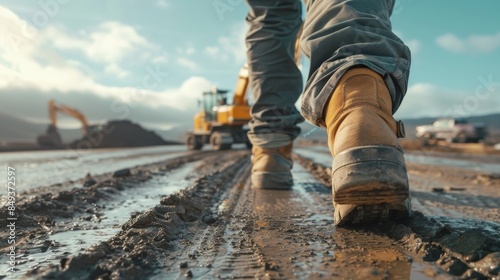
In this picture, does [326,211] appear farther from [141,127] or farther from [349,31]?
[141,127]

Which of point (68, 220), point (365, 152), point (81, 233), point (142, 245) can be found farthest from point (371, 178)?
point (68, 220)

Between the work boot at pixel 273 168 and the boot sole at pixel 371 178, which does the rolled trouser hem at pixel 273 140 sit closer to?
the work boot at pixel 273 168

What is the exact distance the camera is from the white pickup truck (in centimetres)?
2119

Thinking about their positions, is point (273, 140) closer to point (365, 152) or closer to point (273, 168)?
point (273, 168)

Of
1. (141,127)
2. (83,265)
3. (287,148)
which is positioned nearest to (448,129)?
(287,148)

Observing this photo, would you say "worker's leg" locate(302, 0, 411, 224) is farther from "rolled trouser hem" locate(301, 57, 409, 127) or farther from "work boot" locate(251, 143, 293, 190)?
"work boot" locate(251, 143, 293, 190)

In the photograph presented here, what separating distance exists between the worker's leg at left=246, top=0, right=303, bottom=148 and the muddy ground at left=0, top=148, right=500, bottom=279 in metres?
0.56

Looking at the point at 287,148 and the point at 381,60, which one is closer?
the point at 381,60

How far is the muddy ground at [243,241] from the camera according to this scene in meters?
1.00

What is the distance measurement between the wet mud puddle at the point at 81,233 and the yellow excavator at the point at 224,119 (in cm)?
1115

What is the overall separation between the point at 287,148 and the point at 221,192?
0.51 metres

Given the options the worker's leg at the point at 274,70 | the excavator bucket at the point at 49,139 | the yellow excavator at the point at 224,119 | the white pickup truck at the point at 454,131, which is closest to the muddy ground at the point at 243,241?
the worker's leg at the point at 274,70

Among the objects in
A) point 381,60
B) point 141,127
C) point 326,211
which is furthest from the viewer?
point 141,127

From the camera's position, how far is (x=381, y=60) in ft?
4.43
